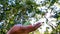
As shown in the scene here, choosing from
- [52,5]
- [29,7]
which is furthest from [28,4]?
[52,5]

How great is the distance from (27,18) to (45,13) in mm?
220

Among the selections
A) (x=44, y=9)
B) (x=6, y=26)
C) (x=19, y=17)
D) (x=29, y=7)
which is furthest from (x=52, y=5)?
(x=6, y=26)

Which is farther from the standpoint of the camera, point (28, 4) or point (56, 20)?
point (28, 4)

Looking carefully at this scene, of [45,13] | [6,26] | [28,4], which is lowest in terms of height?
[6,26]

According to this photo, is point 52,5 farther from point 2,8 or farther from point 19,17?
point 2,8

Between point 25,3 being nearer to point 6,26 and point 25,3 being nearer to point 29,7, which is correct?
point 29,7

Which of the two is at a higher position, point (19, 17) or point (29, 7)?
point (29, 7)

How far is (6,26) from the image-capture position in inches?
67.6

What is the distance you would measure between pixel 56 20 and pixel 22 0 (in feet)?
1.54

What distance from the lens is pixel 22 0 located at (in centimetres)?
176

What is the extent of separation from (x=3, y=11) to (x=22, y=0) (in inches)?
10.6

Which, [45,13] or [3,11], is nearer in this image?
[45,13]

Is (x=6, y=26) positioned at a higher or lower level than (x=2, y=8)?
lower

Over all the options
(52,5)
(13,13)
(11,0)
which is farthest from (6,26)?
(52,5)
